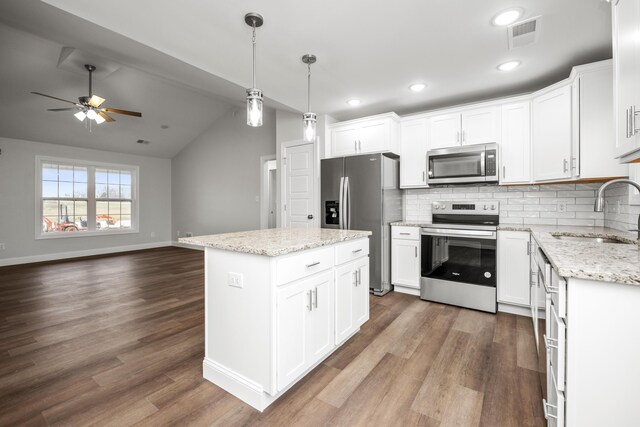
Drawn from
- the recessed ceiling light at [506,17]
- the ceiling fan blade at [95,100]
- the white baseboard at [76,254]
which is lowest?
the white baseboard at [76,254]

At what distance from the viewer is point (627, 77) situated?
53.4 inches

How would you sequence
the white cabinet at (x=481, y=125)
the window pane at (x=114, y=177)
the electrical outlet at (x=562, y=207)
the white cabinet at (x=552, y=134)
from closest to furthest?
the white cabinet at (x=552, y=134)
the electrical outlet at (x=562, y=207)
the white cabinet at (x=481, y=125)
the window pane at (x=114, y=177)

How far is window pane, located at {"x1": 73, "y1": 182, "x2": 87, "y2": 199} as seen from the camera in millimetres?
6585

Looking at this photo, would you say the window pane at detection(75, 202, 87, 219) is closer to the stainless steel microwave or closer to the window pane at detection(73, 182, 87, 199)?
the window pane at detection(73, 182, 87, 199)

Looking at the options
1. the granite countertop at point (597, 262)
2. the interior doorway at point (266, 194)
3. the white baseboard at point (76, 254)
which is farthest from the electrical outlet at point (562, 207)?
the white baseboard at point (76, 254)

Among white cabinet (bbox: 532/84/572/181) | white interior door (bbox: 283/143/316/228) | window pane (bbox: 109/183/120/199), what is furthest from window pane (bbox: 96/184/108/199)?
white cabinet (bbox: 532/84/572/181)

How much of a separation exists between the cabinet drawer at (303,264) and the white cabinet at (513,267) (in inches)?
79.4

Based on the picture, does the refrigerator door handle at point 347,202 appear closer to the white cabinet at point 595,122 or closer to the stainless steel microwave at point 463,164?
the stainless steel microwave at point 463,164

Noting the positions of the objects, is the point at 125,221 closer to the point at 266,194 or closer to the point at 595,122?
the point at 266,194

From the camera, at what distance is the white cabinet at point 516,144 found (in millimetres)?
3110

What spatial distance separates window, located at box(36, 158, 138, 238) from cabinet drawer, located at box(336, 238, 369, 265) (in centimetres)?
702

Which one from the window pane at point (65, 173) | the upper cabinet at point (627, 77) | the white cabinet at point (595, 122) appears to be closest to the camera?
the upper cabinet at point (627, 77)

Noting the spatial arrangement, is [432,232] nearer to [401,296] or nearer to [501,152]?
[401,296]

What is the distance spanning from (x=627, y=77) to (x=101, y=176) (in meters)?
8.73
